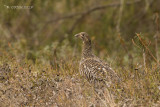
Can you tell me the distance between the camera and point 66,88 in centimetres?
539

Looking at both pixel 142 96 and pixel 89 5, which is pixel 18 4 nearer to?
pixel 142 96

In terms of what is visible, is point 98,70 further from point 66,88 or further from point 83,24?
point 83,24

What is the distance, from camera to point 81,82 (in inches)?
222

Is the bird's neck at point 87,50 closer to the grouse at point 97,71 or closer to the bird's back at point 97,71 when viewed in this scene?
the grouse at point 97,71

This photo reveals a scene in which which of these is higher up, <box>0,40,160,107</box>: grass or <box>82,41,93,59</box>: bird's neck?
<box>82,41,93,59</box>: bird's neck

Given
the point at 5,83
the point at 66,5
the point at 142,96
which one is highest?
the point at 66,5

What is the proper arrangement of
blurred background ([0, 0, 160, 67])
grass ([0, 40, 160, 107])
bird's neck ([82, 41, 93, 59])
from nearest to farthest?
1. grass ([0, 40, 160, 107])
2. bird's neck ([82, 41, 93, 59])
3. blurred background ([0, 0, 160, 67])

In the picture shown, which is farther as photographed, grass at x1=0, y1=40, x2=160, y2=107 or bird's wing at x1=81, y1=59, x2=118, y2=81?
bird's wing at x1=81, y1=59, x2=118, y2=81

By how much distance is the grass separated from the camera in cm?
487

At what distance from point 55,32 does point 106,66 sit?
8772mm

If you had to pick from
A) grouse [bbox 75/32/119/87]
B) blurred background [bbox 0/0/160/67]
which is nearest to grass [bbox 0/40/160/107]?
grouse [bbox 75/32/119/87]

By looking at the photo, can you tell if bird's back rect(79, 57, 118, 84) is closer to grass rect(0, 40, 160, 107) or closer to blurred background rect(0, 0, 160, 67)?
grass rect(0, 40, 160, 107)

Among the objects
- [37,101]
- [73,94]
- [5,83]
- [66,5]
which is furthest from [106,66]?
[66,5]

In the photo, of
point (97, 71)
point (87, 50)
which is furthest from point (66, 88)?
point (87, 50)
